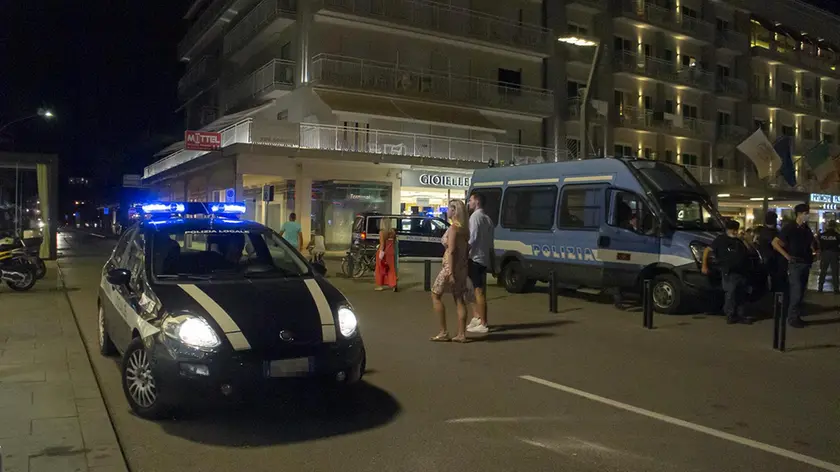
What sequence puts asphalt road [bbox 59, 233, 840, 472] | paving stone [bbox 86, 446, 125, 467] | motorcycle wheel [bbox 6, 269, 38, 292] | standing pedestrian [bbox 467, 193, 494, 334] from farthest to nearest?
1. motorcycle wheel [bbox 6, 269, 38, 292]
2. standing pedestrian [bbox 467, 193, 494, 334]
3. asphalt road [bbox 59, 233, 840, 472]
4. paving stone [bbox 86, 446, 125, 467]

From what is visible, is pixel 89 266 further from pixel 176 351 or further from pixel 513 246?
pixel 176 351

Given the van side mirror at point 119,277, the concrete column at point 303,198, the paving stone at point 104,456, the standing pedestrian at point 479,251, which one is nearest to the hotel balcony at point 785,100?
the concrete column at point 303,198

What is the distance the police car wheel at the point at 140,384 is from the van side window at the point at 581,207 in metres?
9.14

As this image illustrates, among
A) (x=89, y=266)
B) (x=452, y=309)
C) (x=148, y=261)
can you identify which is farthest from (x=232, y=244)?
(x=89, y=266)

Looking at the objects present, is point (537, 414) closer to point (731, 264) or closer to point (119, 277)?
point (119, 277)

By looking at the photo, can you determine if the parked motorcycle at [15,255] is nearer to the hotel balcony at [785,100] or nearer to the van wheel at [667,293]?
the van wheel at [667,293]

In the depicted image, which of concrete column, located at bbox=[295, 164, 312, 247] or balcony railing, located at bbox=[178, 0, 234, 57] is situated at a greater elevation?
balcony railing, located at bbox=[178, 0, 234, 57]

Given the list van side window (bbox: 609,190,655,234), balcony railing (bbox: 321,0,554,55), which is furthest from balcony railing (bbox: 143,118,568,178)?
van side window (bbox: 609,190,655,234)

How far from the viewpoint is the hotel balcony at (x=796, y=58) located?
45500mm

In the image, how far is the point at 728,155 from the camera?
44375 millimetres

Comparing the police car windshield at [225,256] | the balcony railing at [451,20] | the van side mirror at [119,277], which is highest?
the balcony railing at [451,20]

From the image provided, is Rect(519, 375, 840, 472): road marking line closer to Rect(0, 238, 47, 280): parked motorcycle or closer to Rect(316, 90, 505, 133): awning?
Rect(0, 238, 47, 280): parked motorcycle

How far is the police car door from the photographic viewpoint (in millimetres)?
12125

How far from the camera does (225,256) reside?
23.3 feet
